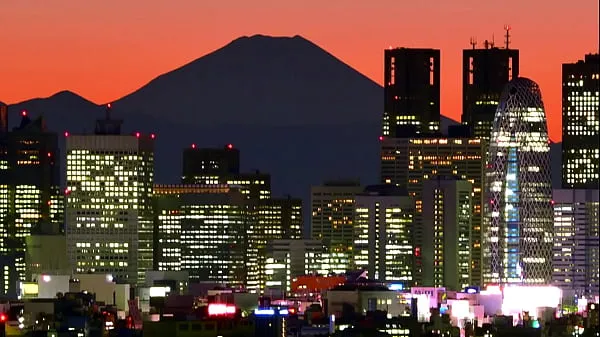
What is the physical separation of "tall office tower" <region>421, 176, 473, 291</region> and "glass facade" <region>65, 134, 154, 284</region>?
45.7 ft

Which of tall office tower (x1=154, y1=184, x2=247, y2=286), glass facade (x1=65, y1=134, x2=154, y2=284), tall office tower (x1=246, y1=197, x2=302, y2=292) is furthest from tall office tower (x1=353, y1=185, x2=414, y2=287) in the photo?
glass facade (x1=65, y1=134, x2=154, y2=284)

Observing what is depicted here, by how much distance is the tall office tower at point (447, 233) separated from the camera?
175 meters

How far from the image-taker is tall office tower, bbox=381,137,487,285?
599 ft

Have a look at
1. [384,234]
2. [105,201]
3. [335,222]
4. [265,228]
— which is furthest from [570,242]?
[335,222]

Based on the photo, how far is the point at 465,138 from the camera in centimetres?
19200

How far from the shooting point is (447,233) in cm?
17712

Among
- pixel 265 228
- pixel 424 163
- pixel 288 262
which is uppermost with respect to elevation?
pixel 424 163

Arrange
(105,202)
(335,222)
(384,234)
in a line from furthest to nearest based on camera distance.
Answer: (335,222) < (384,234) < (105,202)

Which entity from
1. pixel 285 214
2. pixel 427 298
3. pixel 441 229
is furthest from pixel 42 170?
pixel 427 298

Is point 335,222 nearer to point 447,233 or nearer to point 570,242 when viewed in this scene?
point 447,233

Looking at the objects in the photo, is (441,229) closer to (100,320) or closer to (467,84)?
(467,84)

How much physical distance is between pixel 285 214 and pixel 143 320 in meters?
62.3

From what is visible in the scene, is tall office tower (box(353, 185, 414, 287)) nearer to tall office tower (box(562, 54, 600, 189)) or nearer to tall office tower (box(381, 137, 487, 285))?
tall office tower (box(381, 137, 487, 285))

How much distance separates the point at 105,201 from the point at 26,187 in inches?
595
